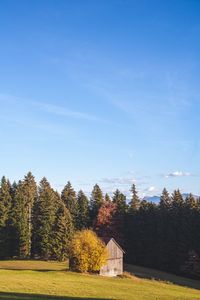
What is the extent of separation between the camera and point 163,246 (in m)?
88.8

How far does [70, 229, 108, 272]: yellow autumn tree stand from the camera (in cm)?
6738

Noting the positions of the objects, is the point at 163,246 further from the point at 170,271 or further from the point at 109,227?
the point at 109,227

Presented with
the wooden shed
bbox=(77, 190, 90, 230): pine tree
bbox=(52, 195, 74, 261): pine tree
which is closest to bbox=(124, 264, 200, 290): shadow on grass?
the wooden shed

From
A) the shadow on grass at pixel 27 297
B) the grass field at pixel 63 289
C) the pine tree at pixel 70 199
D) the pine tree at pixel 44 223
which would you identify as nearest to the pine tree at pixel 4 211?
the pine tree at pixel 44 223

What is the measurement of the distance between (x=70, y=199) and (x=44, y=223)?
1685 centimetres

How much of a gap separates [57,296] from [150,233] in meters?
54.9

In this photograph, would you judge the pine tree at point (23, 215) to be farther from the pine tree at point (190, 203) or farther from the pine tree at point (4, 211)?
the pine tree at point (190, 203)

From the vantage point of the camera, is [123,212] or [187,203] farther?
[123,212]

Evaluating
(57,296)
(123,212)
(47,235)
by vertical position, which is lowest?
(57,296)

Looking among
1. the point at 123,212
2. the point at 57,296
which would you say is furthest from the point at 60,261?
the point at 57,296

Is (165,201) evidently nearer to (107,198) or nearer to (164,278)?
(107,198)

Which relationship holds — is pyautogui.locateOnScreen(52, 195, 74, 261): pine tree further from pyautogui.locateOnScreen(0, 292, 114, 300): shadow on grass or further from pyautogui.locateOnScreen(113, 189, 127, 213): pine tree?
pyautogui.locateOnScreen(0, 292, 114, 300): shadow on grass

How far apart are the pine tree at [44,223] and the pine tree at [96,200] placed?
1209cm

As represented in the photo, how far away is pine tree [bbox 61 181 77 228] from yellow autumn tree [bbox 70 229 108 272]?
3336cm
